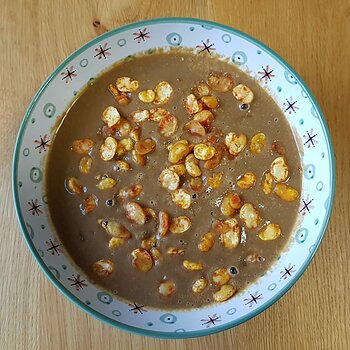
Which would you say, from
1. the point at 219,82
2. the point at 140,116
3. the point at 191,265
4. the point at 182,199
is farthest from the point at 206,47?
the point at 191,265

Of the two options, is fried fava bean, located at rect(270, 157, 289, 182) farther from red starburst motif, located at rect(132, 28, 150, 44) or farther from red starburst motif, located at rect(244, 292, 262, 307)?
red starburst motif, located at rect(132, 28, 150, 44)

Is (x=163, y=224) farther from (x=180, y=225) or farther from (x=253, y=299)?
(x=253, y=299)

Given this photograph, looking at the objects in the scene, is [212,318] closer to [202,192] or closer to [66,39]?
[202,192]

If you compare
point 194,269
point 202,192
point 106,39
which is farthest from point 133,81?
point 194,269

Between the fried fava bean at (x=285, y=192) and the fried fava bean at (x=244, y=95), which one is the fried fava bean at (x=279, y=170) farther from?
Result: the fried fava bean at (x=244, y=95)

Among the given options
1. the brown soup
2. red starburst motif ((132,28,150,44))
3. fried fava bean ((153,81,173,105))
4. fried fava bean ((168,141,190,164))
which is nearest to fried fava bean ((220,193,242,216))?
the brown soup

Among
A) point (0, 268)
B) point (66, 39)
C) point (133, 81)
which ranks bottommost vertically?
point (0, 268)

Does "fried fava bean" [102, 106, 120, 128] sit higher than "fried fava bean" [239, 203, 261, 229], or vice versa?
"fried fava bean" [102, 106, 120, 128]
